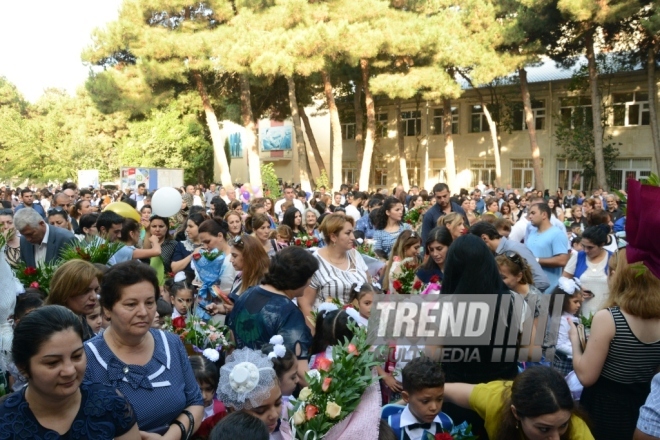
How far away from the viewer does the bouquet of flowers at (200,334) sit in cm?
417

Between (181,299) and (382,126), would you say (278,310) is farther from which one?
(382,126)

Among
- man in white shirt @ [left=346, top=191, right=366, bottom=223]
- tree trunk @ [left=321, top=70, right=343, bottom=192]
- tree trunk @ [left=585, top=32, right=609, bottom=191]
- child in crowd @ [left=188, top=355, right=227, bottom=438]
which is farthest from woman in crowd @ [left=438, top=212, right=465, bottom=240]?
tree trunk @ [left=585, top=32, right=609, bottom=191]

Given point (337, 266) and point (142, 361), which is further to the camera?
point (337, 266)

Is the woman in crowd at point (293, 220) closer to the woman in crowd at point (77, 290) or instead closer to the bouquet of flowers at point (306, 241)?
the bouquet of flowers at point (306, 241)

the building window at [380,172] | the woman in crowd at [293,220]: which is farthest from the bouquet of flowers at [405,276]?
the building window at [380,172]

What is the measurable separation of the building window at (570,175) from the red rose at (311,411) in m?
31.9

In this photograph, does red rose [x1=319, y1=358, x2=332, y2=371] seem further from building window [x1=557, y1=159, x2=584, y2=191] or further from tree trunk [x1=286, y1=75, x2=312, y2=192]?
building window [x1=557, y1=159, x2=584, y2=191]

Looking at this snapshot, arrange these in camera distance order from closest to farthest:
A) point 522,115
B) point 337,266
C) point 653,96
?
point 337,266
point 653,96
point 522,115

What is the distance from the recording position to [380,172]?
141 feet

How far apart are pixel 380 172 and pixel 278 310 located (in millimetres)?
39443

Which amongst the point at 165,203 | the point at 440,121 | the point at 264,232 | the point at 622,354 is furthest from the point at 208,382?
the point at 440,121

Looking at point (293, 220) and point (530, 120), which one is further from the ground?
point (530, 120)

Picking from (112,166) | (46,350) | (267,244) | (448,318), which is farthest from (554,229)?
(112,166)

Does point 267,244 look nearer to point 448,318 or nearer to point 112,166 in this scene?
point 448,318
